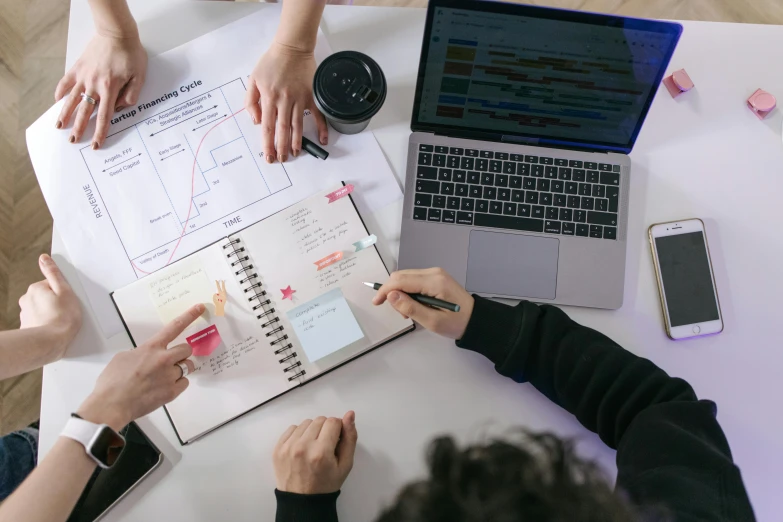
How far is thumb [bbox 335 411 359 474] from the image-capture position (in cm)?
71

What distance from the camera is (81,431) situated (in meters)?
0.67

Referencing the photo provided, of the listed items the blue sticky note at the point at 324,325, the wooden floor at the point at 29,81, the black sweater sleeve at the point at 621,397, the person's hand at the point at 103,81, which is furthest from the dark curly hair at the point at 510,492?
the wooden floor at the point at 29,81

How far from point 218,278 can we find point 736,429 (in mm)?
765

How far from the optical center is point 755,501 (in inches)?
28.7

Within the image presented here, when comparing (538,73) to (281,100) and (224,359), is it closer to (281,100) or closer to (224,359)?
(281,100)

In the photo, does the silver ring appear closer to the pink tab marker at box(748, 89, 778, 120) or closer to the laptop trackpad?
the laptop trackpad

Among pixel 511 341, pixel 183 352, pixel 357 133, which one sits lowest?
pixel 511 341

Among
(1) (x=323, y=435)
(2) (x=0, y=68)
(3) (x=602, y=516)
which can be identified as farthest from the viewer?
(2) (x=0, y=68)

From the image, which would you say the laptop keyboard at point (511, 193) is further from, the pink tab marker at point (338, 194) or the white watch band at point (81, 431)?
the white watch band at point (81, 431)

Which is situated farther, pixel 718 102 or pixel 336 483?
pixel 718 102

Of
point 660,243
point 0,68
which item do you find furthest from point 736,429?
point 0,68

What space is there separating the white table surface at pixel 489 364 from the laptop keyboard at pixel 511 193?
6 cm

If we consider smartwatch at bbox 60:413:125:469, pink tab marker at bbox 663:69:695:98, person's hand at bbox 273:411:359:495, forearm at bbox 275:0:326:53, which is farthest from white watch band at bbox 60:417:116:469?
pink tab marker at bbox 663:69:695:98

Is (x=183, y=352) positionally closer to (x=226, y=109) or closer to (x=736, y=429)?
(x=226, y=109)
